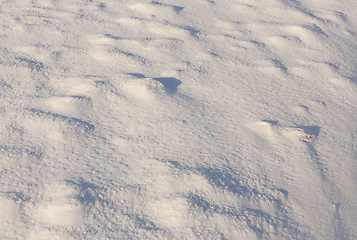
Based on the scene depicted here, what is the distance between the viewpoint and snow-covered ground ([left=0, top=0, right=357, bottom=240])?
2.59ft

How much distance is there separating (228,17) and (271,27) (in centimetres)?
22

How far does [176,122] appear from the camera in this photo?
1006 millimetres

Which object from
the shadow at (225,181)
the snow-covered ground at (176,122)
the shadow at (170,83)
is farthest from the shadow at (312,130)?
the shadow at (170,83)

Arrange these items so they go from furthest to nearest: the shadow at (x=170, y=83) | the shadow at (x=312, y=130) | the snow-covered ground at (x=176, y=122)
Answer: the shadow at (x=170, y=83) < the shadow at (x=312, y=130) < the snow-covered ground at (x=176, y=122)

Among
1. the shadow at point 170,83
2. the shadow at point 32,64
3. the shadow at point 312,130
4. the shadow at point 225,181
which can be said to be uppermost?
the shadow at point 312,130

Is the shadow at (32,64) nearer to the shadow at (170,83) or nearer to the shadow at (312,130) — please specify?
the shadow at (170,83)

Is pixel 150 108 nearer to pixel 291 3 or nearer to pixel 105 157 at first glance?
pixel 105 157

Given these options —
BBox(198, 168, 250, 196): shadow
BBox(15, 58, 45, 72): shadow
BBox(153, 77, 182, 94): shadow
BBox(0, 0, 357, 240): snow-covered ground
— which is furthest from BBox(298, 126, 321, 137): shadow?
BBox(15, 58, 45, 72): shadow

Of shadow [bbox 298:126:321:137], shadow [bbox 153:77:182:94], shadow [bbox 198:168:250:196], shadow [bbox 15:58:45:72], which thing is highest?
shadow [bbox 298:126:321:137]

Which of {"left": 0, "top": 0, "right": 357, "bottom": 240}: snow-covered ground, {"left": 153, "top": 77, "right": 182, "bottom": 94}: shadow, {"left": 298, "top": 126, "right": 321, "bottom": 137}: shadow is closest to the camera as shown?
{"left": 0, "top": 0, "right": 357, "bottom": 240}: snow-covered ground

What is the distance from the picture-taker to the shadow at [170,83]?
3.67 ft

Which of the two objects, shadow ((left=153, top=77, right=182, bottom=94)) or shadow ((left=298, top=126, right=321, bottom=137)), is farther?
shadow ((left=153, top=77, right=182, bottom=94))

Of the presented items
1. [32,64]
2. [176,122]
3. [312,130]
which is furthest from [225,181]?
[32,64]

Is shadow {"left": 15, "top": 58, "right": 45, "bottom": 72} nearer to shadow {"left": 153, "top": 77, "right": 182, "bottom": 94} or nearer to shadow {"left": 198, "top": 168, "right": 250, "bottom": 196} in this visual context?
shadow {"left": 153, "top": 77, "right": 182, "bottom": 94}
